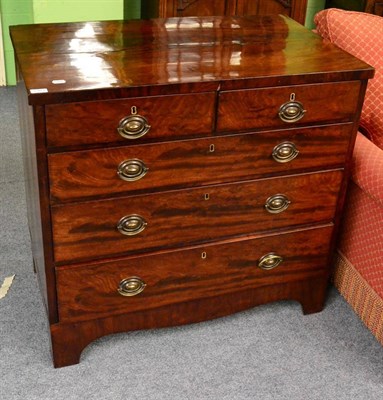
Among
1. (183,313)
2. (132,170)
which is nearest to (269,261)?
(183,313)

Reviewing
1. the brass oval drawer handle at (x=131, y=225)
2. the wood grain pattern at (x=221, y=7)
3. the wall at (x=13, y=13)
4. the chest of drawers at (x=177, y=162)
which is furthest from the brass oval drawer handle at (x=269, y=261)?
the wall at (x=13, y=13)

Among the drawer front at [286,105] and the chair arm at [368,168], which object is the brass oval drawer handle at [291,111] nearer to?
the drawer front at [286,105]

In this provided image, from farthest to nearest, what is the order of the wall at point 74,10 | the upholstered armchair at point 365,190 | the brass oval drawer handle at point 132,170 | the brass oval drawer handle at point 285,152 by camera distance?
the wall at point 74,10, the upholstered armchair at point 365,190, the brass oval drawer handle at point 285,152, the brass oval drawer handle at point 132,170

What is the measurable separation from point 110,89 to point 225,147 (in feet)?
1.15

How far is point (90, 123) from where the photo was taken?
1.48 m

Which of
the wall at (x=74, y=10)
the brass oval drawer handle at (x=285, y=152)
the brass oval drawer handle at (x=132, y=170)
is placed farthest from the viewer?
the wall at (x=74, y=10)

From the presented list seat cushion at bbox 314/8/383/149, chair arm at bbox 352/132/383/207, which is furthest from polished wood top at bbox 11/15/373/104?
chair arm at bbox 352/132/383/207


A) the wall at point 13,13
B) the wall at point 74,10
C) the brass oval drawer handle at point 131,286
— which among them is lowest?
the brass oval drawer handle at point 131,286

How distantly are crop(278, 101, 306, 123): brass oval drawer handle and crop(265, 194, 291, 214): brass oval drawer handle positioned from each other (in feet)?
0.76

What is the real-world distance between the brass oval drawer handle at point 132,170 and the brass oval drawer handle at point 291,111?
380 mm

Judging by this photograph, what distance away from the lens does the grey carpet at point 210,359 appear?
5.80ft

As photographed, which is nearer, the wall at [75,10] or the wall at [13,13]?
the wall at [75,10]

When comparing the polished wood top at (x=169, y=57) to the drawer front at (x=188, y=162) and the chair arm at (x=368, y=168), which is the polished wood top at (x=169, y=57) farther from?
the chair arm at (x=368, y=168)

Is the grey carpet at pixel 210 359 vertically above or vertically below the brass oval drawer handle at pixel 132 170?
below
